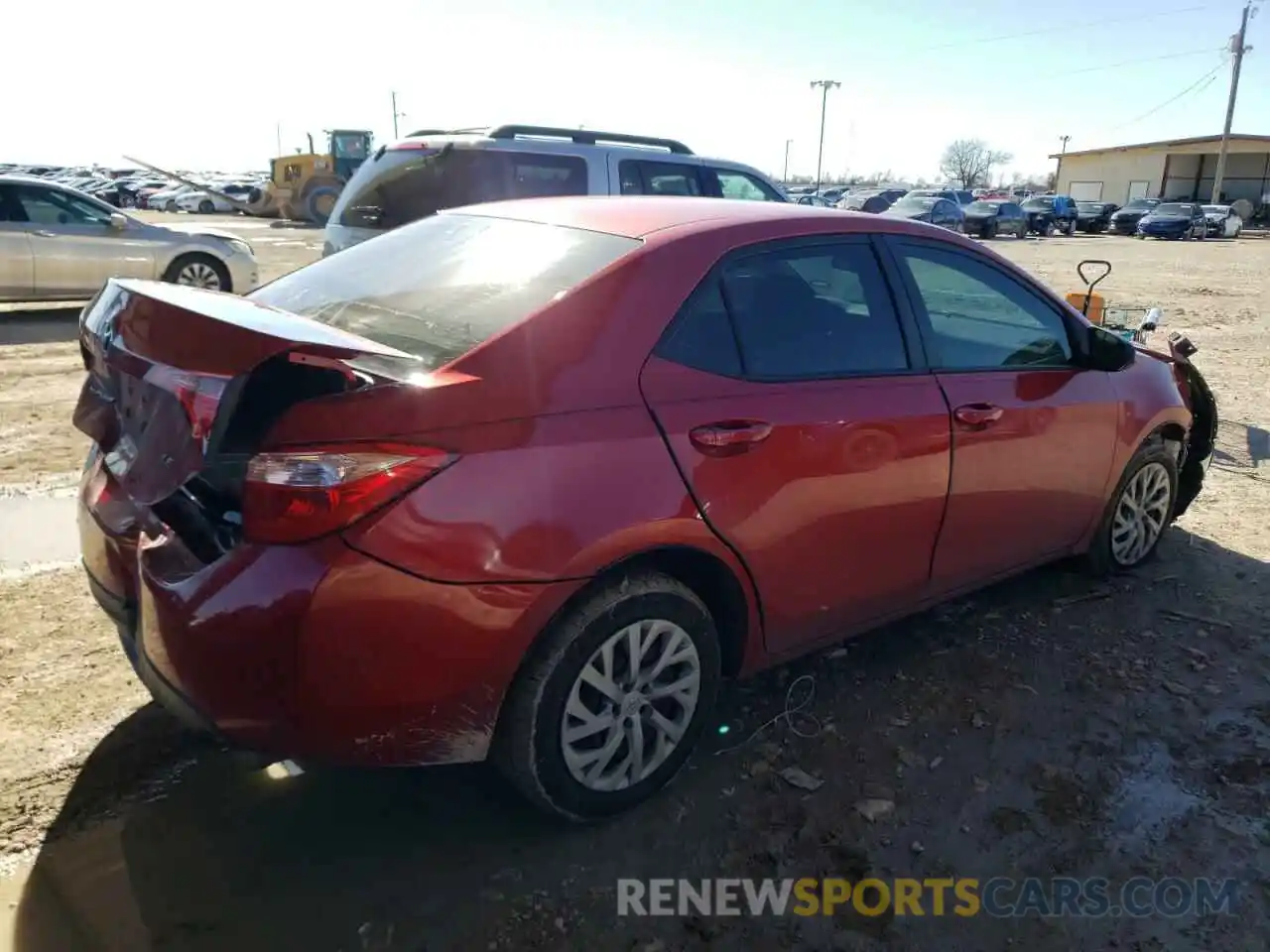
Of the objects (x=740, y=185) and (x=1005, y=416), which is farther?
(x=740, y=185)

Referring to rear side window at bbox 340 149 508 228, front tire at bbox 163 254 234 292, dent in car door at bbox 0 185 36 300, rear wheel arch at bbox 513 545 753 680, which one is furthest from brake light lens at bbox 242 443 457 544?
dent in car door at bbox 0 185 36 300

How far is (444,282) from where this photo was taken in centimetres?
294

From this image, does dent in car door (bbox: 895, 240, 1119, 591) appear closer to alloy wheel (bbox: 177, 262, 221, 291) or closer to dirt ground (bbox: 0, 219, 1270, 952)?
dirt ground (bbox: 0, 219, 1270, 952)

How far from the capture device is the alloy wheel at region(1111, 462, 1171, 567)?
4.44 meters

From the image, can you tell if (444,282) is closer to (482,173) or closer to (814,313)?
(814,313)

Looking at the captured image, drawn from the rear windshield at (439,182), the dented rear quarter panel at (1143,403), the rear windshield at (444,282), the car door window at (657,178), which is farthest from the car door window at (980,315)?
the car door window at (657,178)

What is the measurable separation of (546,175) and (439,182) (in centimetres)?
77

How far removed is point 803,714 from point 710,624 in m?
0.74

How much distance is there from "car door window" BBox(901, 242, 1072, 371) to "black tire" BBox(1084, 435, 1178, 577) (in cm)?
79

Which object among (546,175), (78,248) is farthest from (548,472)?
(78,248)

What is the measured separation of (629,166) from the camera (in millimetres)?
7434

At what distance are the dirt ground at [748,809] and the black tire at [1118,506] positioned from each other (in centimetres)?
35

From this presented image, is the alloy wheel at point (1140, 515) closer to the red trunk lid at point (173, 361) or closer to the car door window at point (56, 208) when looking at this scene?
the red trunk lid at point (173, 361)

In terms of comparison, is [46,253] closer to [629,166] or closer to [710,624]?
[629,166]
